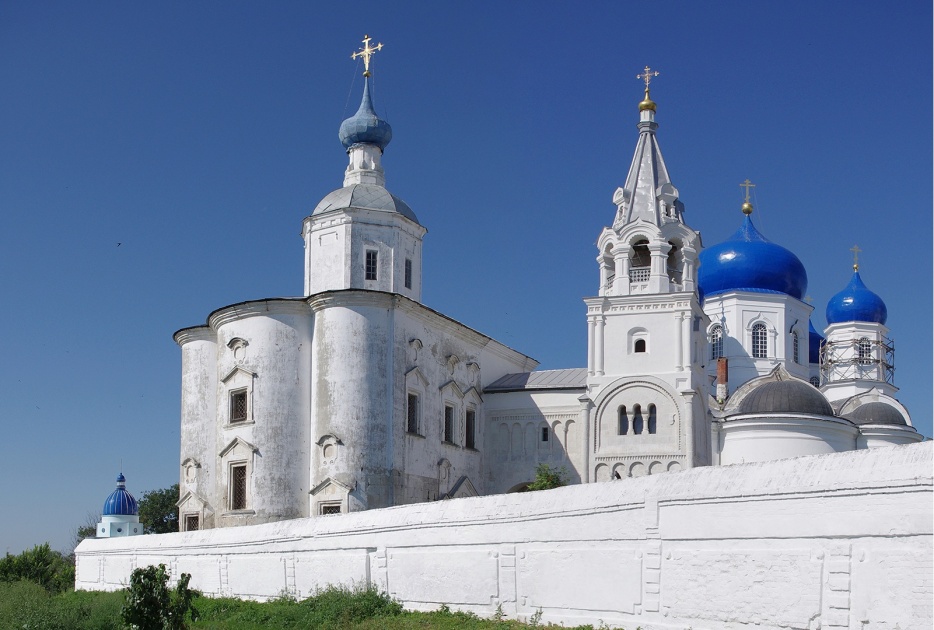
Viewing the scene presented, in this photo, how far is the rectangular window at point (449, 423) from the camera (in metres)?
25.8

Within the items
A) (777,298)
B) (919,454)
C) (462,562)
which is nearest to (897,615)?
(919,454)

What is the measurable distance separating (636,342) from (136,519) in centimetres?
1968

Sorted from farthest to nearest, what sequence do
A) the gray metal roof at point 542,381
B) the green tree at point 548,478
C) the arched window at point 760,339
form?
1. the arched window at point 760,339
2. the gray metal roof at point 542,381
3. the green tree at point 548,478

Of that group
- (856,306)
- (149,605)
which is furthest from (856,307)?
(149,605)

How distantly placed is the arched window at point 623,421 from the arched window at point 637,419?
19 cm

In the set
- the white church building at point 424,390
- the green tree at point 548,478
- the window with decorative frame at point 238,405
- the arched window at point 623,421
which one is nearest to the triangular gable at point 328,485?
the white church building at point 424,390

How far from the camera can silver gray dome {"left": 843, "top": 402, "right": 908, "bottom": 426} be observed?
28.9m

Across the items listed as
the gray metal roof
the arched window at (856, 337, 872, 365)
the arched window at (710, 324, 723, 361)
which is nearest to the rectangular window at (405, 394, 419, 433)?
the gray metal roof

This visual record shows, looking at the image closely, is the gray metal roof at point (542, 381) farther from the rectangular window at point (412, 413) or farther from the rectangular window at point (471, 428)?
the rectangular window at point (412, 413)

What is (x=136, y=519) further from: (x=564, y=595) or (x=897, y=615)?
(x=897, y=615)

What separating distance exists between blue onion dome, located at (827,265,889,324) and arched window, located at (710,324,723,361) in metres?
5.81

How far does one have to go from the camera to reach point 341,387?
2302 centimetres

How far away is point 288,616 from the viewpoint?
14.1 meters

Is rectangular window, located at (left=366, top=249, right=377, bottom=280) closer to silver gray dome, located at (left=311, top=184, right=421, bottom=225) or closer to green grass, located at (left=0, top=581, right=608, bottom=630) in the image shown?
silver gray dome, located at (left=311, top=184, right=421, bottom=225)
